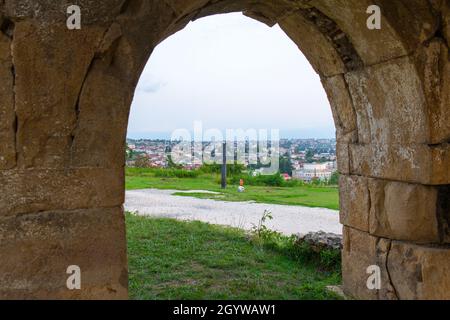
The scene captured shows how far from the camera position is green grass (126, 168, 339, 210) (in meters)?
11.4

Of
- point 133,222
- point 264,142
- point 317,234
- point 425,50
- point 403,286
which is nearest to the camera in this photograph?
point 425,50

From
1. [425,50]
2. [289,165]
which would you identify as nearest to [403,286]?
[425,50]

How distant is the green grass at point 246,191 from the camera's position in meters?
11.4

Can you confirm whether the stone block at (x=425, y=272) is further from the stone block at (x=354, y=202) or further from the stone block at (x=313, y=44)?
the stone block at (x=313, y=44)

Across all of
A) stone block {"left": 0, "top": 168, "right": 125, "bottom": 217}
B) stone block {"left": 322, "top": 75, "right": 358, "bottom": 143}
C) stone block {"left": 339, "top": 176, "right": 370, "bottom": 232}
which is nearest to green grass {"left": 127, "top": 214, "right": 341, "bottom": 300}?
stone block {"left": 339, "top": 176, "right": 370, "bottom": 232}

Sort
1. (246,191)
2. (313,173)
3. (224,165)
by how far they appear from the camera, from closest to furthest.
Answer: (246,191)
(224,165)
(313,173)

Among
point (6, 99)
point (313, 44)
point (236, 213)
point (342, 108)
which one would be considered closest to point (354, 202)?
point (342, 108)

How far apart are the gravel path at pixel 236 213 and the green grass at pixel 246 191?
541mm

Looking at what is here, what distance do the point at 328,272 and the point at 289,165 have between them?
9040 millimetres

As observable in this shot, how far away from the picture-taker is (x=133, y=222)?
812cm

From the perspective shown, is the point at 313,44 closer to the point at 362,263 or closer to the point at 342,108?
the point at 342,108

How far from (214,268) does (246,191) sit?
24.7 ft

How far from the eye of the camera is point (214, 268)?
554 centimetres

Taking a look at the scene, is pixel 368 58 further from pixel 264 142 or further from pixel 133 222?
pixel 264 142
